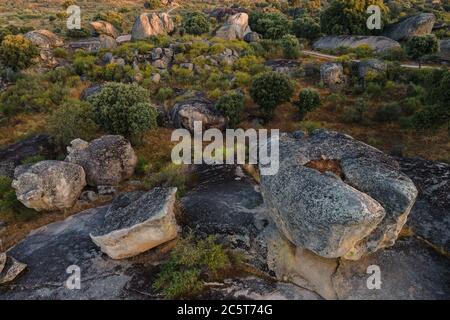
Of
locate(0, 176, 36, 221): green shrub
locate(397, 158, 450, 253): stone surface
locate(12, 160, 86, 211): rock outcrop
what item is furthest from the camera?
locate(0, 176, 36, 221): green shrub

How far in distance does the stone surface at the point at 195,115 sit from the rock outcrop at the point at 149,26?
73.1 feet

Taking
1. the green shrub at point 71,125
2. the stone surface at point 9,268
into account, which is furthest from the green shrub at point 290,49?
the stone surface at point 9,268

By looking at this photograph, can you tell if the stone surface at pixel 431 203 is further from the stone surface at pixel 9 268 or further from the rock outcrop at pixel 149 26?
the rock outcrop at pixel 149 26

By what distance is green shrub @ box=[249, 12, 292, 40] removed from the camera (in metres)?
51.6

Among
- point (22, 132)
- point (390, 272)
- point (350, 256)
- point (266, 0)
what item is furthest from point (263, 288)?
point (266, 0)

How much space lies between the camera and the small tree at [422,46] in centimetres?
3797

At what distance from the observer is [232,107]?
94.0 ft

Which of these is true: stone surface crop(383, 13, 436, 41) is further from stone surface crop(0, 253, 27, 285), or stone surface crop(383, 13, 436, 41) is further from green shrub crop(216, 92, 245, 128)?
stone surface crop(0, 253, 27, 285)

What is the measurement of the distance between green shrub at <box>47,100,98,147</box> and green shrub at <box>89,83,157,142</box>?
0.85 m

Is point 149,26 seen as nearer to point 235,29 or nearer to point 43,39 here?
point 235,29

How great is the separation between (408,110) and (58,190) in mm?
25778

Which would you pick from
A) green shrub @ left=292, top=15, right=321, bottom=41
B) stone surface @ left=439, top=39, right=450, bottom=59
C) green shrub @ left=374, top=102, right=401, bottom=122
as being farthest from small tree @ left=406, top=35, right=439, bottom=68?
green shrub @ left=292, top=15, right=321, bottom=41

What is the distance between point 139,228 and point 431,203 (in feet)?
42.8

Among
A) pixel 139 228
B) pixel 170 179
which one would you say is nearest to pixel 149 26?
pixel 170 179
